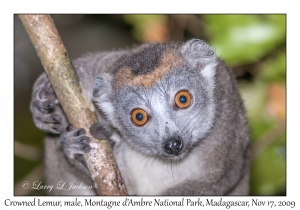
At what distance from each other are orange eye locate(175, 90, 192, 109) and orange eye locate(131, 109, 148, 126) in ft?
1.23

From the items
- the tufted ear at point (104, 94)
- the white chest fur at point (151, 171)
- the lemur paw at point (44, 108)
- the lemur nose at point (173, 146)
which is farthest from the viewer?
the white chest fur at point (151, 171)

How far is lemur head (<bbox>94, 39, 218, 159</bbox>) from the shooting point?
16.9 feet

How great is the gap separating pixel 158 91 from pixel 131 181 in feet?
4.65

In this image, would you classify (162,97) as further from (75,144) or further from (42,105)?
(42,105)

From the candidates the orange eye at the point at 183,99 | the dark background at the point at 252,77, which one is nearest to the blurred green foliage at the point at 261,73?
the dark background at the point at 252,77

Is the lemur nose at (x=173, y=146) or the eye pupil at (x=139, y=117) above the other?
the eye pupil at (x=139, y=117)

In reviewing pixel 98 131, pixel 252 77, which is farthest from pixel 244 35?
pixel 98 131

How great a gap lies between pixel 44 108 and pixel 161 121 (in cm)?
147

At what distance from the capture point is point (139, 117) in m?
5.29

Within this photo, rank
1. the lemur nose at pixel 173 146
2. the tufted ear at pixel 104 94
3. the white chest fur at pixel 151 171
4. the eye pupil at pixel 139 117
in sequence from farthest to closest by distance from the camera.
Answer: the white chest fur at pixel 151 171 < the tufted ear at pixel 104 94 < the eye pupil at pixel 139 117 < the lemur nose at pixel 173 146

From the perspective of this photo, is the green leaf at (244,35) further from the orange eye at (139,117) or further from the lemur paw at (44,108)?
the lemur paw at (44,108)

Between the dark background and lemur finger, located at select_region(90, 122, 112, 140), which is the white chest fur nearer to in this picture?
lemur finger, located at select_region(90, 122, 112, 140)

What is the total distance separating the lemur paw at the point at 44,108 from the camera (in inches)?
220
